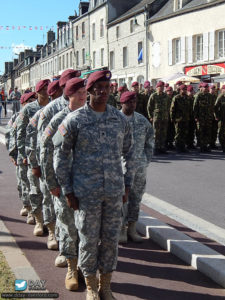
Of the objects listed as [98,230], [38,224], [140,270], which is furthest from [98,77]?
[38,224]

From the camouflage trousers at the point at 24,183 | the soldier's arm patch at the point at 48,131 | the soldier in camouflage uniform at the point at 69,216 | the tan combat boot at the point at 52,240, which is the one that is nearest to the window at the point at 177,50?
the camouflage trousers at the point at 24,183

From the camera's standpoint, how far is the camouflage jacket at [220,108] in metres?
→ 14.1

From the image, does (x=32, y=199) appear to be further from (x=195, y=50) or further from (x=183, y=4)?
(x=183, y=4)

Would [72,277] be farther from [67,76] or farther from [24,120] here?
[24,120]

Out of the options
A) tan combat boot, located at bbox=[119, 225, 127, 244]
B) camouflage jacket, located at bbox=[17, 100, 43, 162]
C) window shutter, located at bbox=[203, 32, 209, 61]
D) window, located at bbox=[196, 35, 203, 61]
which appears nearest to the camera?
tan combat boot, located at bbox=[119, 225, 127, 244]

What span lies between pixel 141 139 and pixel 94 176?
6.52 feet

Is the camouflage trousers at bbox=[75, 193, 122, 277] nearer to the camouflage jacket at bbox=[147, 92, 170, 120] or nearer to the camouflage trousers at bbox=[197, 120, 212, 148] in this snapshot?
the camouflage jacket at bbox=[147, 92, 170, 120]

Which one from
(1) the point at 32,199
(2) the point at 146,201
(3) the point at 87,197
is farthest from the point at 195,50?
(3) the point at 87,197

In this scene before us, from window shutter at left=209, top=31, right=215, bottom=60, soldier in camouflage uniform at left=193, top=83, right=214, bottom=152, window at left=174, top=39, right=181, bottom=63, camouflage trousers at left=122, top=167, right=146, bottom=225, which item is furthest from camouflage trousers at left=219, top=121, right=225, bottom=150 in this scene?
window at left=174, top=39, right=181, bottom=63

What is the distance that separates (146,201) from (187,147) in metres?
8.06

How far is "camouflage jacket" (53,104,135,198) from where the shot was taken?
3676mm

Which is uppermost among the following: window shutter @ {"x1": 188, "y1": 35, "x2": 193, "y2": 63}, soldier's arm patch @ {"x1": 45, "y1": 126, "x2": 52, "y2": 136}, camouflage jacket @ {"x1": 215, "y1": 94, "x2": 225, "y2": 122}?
window shutter @ {"x1": 188, "y1": 35, "x2": 193, "y2": 63}

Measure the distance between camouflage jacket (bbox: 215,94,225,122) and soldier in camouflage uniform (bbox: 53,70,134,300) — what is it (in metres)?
10.8

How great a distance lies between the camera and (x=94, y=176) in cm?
368
